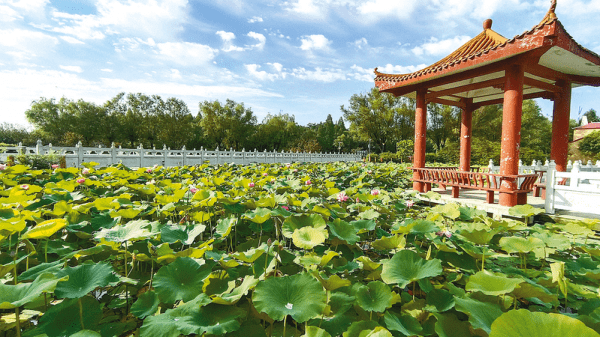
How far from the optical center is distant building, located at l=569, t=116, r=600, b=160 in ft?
87.4

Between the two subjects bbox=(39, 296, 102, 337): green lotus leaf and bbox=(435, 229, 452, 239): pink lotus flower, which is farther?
bbox=(435, 229, 452, 239): pink lotus flower

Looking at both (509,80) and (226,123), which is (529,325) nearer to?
(509,80)

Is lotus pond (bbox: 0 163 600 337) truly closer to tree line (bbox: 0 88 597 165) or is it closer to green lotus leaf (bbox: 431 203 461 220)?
green lotus leaf (bbox: 431 203 461 220)

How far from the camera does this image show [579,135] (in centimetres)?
3828

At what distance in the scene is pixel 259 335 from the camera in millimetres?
1019

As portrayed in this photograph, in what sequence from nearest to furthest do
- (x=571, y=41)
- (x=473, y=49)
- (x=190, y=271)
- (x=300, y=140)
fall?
(x=190, y=271), (x=571, y=41), (x=473, y=49), (x=300, y=140)

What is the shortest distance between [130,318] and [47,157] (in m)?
9.05

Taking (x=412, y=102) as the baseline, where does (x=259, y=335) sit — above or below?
below

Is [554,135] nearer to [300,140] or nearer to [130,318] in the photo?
[130,318]

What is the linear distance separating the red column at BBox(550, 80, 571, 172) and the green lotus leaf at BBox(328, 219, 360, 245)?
680cm

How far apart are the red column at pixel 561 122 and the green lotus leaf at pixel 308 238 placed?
7.14 m

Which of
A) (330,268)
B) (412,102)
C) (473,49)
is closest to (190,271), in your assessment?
(330,268)

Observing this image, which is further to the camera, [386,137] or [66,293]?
[386,137]

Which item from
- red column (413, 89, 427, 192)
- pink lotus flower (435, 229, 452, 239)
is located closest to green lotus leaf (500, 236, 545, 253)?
pink lotus flower (435, 229, 452, 239)
